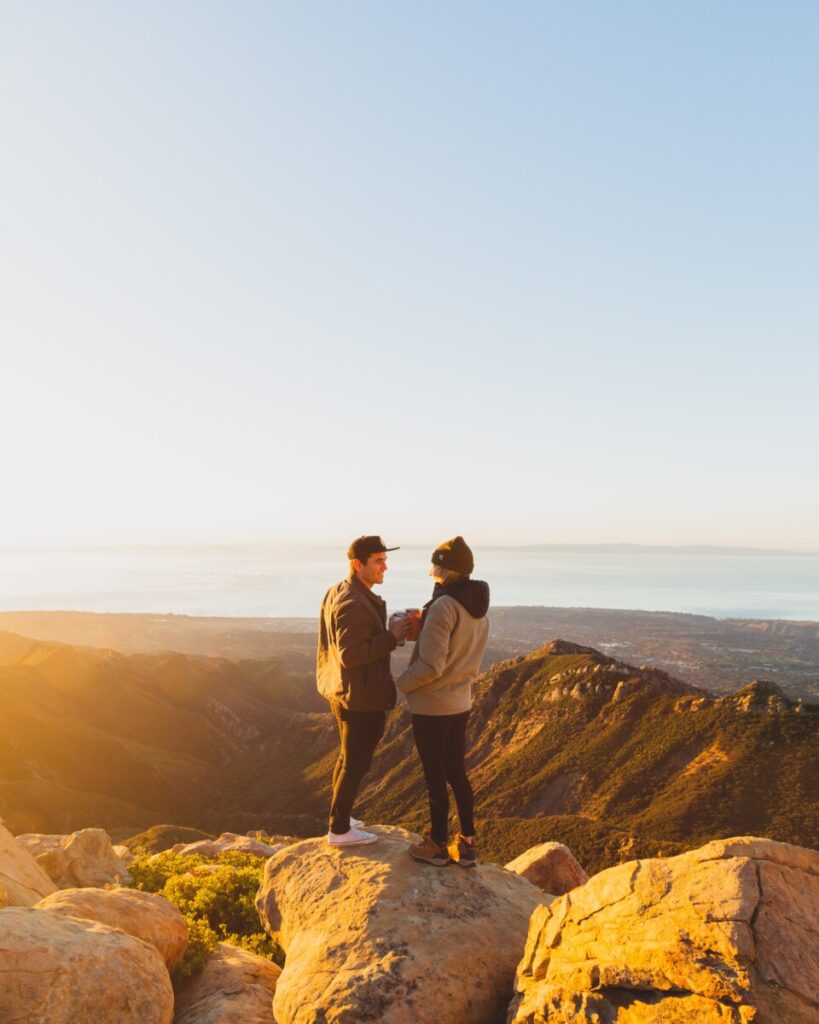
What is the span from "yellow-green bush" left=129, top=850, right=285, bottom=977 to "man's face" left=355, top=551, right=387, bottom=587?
5.09 metres

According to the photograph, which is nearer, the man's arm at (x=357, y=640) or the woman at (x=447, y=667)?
the woman at (x=447, y=667)

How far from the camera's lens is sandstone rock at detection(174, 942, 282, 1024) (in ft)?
23.3

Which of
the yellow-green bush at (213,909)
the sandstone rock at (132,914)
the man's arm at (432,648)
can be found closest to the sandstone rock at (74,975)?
the sandstone rock at (132,914)

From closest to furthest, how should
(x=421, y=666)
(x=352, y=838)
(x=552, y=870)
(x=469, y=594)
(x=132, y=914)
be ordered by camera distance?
(x=421, y=666) → (x=469, y=594) → (x=132, y=914) → (x=352, y=838) → (x=552, y=870)

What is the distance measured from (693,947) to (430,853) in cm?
386

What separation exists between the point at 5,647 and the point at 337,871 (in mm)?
156673

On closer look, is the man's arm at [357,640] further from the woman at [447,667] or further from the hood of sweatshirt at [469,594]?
the hood of sweatshirt at [469,594]

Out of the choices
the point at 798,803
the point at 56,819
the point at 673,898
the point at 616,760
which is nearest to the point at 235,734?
the point at 56,819

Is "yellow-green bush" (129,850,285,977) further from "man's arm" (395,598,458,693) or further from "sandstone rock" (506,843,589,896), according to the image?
"sandstone rock" (506,843,589,896)

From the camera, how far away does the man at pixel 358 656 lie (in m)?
7.77

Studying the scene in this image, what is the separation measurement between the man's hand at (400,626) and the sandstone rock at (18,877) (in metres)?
5.93

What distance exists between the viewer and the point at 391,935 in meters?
7.05

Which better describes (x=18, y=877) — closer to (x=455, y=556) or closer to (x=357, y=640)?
(x=357, y=640)

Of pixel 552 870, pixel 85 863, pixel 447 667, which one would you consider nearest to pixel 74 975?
pixel 447 667
